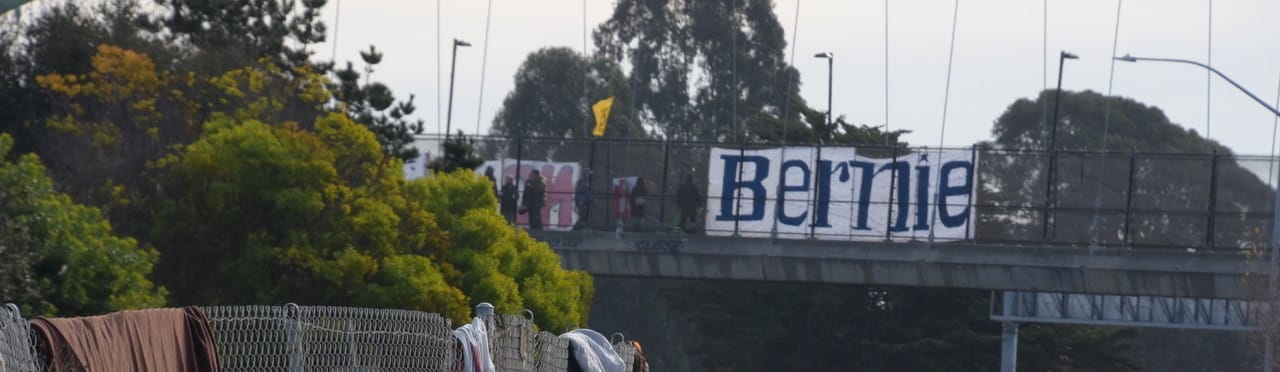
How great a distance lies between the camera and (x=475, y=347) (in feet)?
26.6

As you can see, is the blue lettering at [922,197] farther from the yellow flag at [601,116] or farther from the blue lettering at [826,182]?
the yellow flag at [601,116]

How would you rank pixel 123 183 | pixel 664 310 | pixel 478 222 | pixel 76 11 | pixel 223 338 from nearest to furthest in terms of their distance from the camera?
1. pixel 223 338
2. pixel 478 222
3. pixel 123 183
4. pixel 76 11
5. pixel 664 310

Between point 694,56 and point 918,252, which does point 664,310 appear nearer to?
point 694,56

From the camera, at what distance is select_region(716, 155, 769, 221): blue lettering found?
139ft

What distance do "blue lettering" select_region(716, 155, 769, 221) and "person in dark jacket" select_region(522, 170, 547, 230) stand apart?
4.01 metres

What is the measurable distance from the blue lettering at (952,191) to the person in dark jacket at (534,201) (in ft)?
29.2

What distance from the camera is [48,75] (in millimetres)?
37312

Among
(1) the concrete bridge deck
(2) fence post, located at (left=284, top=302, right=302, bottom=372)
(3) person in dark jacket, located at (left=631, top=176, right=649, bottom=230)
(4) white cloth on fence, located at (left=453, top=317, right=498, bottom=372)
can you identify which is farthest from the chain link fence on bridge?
(3) person in dark jacket, located at (left=631, top=176, right=649, bottom=230)

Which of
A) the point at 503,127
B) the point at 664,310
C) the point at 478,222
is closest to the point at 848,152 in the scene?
the point at 478,222

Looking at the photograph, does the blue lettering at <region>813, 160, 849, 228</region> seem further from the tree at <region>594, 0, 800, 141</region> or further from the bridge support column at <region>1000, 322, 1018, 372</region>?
the tree at <region>594, 0, 800, 141</region>

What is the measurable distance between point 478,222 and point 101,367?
25881 mm

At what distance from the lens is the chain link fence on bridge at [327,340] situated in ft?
16.6

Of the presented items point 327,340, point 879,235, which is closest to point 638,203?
point 879,235

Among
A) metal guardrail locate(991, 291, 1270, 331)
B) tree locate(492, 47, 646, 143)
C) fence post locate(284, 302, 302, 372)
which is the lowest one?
metal guardrail locate(991, 291, 1270, 331)
